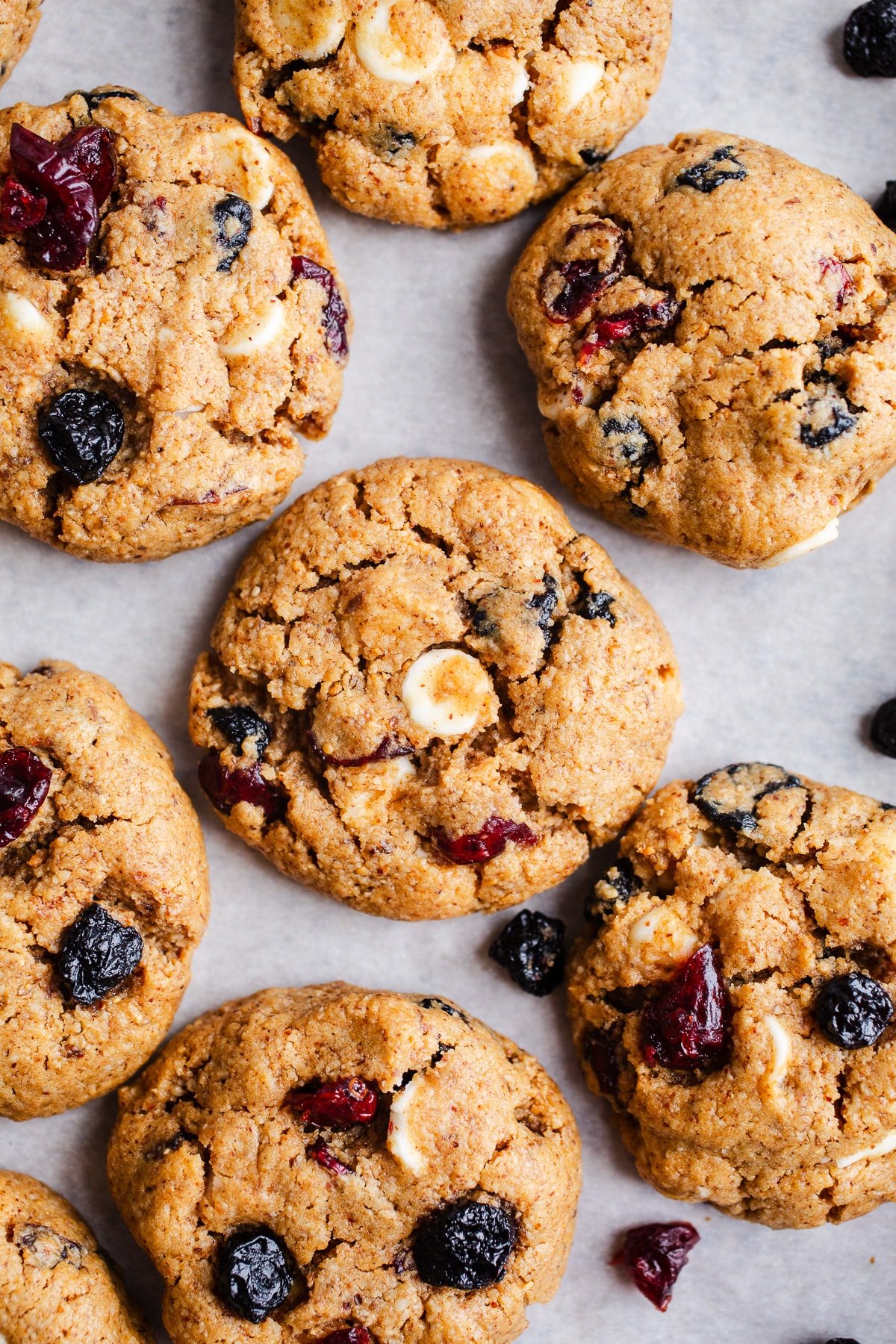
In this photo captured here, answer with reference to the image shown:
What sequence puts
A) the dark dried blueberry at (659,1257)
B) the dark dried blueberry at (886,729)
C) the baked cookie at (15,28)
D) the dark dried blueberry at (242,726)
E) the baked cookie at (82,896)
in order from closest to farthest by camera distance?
the baked cookie at (82,896) → the baked cookie at (15,28) → the dark dried blueberry at (242,726) → the dark dried blueberry at (659,1257) → the dark dried blueberry at (886,729)

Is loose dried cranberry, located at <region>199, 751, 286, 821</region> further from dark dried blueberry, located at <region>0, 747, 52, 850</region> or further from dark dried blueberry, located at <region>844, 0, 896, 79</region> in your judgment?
dark dried blueberry, located at <region>844, 0, 896, 79</region>

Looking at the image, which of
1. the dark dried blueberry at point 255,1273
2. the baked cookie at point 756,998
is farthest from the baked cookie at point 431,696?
the dark dried blueberry at point 255,1273

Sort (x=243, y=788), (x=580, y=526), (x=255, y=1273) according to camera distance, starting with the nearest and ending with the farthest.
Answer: (x=255, y=1273), (x=243, y=788), (x=580, y=526)

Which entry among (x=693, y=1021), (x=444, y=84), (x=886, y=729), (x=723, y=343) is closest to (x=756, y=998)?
(x=693, y=1021)

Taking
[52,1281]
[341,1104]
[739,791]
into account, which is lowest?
[52,1281]

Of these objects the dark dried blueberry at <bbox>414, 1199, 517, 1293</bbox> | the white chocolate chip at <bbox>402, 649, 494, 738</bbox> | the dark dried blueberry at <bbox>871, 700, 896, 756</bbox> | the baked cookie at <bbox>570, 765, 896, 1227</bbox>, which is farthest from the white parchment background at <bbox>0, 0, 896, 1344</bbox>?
the white chocolate chip at <bbox>402, 649, 494, 738</bbox>

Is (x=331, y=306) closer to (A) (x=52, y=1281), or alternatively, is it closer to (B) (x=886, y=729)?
(B) (x=886, y=729)

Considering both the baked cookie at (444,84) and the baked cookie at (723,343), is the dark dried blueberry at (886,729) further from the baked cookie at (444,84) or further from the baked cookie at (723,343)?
the baked cookie at (444,84)
